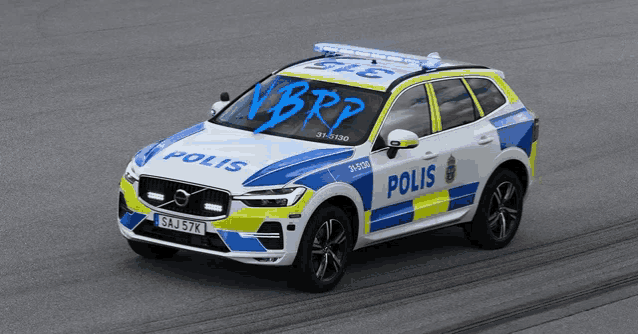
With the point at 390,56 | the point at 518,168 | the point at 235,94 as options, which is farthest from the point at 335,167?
the point at 235,94

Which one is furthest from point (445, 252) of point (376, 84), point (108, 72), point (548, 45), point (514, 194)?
point (548, 45)

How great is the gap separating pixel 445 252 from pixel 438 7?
15379mm

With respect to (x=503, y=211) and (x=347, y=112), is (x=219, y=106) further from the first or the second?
(x=503, y=211)

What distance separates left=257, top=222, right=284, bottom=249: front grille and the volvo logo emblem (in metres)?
0.63

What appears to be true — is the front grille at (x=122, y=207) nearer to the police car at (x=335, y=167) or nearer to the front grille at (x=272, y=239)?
the police car at (x=335, y=167)

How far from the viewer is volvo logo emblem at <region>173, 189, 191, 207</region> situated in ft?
32.0

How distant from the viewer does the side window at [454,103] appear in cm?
1130

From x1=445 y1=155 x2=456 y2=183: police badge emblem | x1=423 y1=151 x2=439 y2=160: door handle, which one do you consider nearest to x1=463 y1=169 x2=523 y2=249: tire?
x1=445 y1=155 x2=456 y2=183: police badge emblem

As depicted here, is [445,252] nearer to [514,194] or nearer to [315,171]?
[514,194]

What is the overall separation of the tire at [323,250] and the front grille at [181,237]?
0.63 metres

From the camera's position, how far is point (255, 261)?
9.76 meters

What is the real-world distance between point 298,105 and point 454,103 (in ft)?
4.95

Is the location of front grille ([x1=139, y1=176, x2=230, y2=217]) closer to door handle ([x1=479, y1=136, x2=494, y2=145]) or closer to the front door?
the front door

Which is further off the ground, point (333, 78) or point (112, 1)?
point (333, 78)
